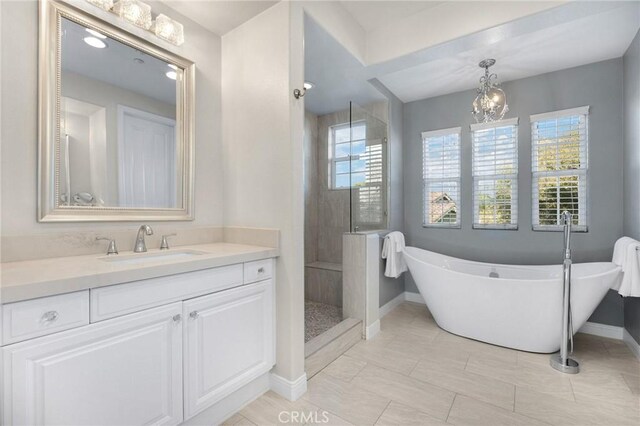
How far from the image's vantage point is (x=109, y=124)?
1.68 meters

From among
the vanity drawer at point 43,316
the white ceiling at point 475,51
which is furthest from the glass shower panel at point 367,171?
the vanity drawer at point 43,316

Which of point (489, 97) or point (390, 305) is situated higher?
point (489, 97)

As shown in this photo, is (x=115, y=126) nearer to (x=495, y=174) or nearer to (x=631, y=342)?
(x=495, y=174)

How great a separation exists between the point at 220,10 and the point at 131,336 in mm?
2041

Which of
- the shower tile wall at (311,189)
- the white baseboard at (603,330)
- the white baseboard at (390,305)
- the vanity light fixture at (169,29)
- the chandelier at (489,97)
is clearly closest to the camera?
the vanity light fixture at (169,29)

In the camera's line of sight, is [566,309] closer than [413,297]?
Yes

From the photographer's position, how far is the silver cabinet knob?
101 centimetres

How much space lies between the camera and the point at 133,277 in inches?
47.8

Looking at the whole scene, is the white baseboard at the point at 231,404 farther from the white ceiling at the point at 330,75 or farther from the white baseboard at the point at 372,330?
the white ceiling at the point at 330,75

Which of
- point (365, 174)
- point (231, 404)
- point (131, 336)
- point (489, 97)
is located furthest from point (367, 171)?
point (131, 336)

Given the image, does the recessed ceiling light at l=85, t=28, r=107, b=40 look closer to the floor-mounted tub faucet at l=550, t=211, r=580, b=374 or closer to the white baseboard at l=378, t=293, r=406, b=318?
the white baseboard at l=378, t=293, r=406, b=318

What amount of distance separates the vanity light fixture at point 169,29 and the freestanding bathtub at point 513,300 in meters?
2.71

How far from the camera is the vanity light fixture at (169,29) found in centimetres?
182

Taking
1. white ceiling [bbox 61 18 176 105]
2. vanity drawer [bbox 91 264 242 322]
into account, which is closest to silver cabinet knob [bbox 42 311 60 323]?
vanity drawer [bbox 91 264 242 322]
